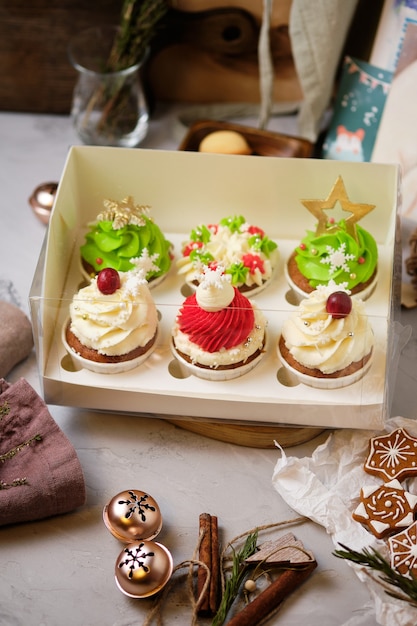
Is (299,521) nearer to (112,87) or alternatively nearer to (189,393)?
(189,393)

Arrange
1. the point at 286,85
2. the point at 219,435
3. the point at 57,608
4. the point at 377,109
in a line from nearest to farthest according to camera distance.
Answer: the point at 57,608 → the point at 219,435 → the point at 377,109 → the point at 286,85

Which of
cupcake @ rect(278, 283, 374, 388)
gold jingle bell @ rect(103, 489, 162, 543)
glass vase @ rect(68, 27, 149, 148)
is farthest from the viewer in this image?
glass vase @ rect(68, 27, 149, 148)

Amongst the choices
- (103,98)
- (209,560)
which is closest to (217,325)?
(209,560)

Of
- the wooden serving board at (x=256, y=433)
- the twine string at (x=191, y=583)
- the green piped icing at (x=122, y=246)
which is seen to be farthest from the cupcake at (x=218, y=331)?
the twine string at (x=191, y=583)

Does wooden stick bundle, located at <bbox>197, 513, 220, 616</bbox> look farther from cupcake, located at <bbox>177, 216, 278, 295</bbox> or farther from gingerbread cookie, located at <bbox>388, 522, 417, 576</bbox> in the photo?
cupcake, located at <bbox>177, 216, 278, 295</bbox>

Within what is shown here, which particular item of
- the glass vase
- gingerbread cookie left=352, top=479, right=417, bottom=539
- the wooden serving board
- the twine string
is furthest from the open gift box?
the glass vase

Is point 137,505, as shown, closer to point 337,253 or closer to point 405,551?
point 405,551

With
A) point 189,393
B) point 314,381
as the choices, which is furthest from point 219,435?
point 314,381
